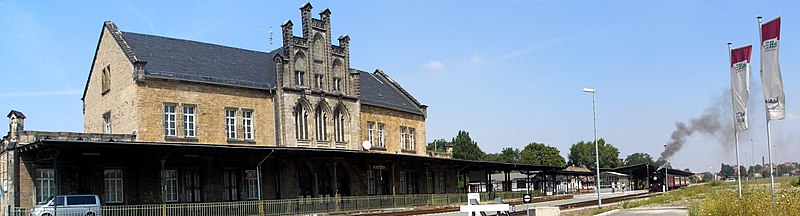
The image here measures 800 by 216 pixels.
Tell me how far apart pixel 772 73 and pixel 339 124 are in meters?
25.2

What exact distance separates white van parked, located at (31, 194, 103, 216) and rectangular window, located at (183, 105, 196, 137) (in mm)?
7195

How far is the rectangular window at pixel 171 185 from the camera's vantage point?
1229 inches

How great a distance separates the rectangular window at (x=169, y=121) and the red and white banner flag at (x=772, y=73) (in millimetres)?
23282

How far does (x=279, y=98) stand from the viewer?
1462 inches

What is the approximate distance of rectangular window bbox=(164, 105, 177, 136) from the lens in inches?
1293

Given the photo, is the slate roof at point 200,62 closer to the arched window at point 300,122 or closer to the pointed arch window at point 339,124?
the arched window at point 300,122

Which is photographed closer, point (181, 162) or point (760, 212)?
point (760, 212)

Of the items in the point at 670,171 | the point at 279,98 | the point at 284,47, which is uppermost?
the point at 284,47

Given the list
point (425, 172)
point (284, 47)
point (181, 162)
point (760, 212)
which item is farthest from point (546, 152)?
point (760, 212)

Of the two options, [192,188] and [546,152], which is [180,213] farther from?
[546,152]

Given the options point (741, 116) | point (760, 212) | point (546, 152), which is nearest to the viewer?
point (760, 212)

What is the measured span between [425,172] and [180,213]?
2010cm

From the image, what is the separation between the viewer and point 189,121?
33.8 metres

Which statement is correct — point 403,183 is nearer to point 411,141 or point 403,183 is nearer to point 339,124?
point 411,141
